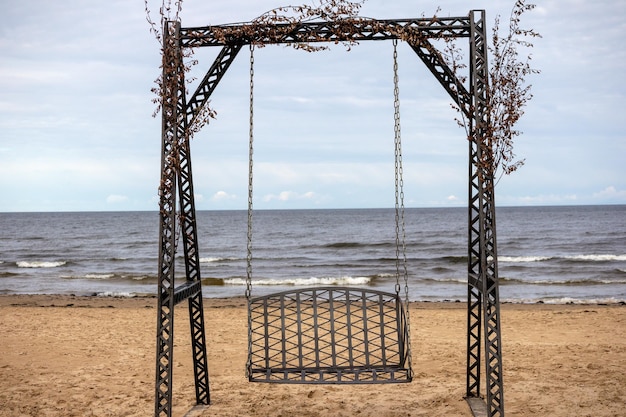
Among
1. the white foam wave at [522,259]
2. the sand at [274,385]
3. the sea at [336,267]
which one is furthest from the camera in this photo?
the white foam wave at [522,259]

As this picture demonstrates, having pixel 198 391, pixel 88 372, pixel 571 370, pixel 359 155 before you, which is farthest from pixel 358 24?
pixel 359 155

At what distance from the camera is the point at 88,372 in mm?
8305

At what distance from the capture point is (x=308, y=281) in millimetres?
21766

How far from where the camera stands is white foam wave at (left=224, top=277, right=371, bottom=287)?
2117 cm

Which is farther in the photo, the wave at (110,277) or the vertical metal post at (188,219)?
the wave at (110,277)

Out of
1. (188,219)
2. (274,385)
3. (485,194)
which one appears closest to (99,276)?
(274,385)

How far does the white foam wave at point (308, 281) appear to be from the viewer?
69.5 ft

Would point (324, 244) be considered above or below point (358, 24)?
below

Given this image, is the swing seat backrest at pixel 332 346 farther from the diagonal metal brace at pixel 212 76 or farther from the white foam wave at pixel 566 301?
the white foam wave at pixel 566 301

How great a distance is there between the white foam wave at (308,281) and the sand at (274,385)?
7770 millimetres

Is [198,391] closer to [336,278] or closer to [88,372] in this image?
[88,372]

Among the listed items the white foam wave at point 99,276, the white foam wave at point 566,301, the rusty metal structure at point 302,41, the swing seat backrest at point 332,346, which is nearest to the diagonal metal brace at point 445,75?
the rusty metal structure at point 302,41

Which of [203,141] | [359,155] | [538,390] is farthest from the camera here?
[359,155]

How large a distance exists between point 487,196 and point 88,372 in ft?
18.8
